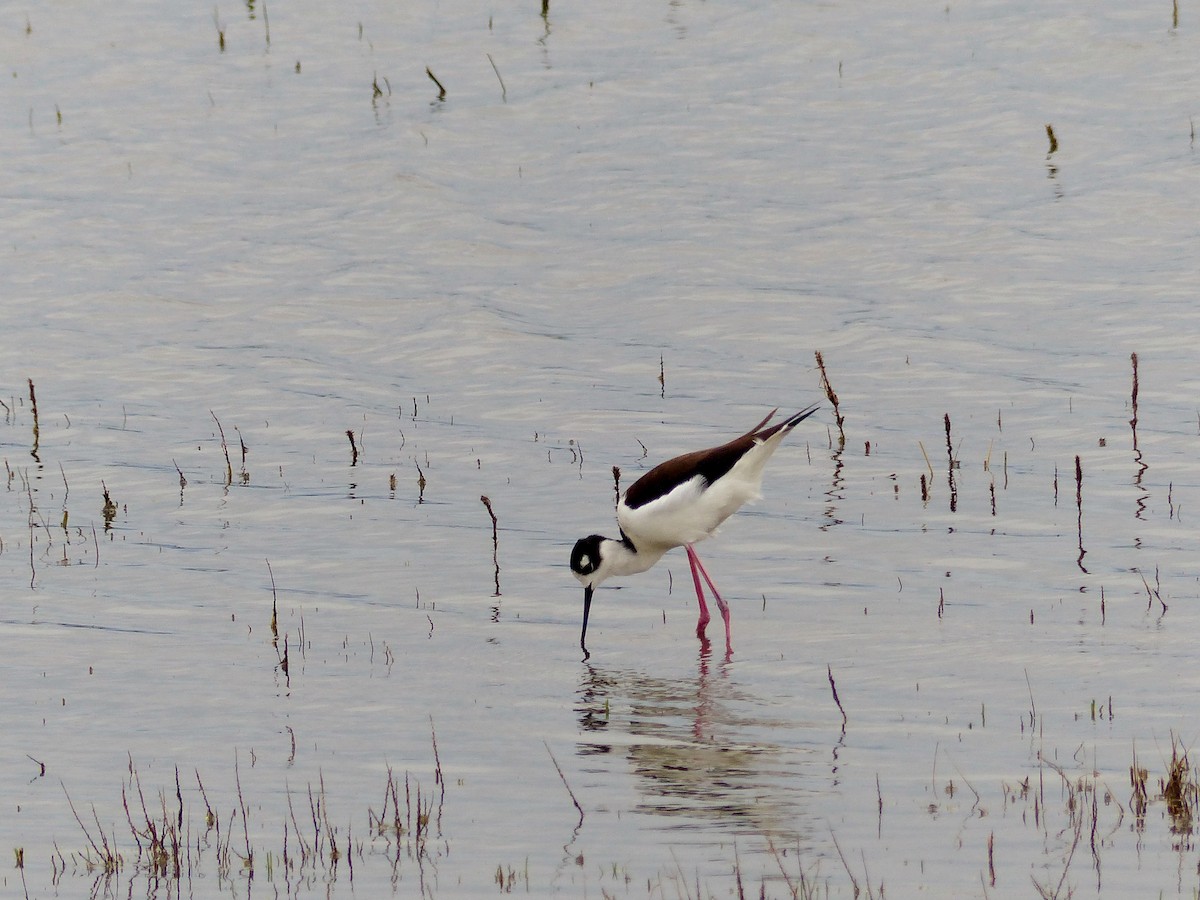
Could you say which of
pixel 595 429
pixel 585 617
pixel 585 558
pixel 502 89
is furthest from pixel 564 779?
pixel 502 89

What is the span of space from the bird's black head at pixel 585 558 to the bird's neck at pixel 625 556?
0.08 meters

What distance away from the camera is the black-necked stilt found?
32.2 ft

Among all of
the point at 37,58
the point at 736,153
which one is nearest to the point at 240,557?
the point at 736,153

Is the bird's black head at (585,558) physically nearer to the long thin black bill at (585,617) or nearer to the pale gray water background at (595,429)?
the long thin black bill at (585,617)

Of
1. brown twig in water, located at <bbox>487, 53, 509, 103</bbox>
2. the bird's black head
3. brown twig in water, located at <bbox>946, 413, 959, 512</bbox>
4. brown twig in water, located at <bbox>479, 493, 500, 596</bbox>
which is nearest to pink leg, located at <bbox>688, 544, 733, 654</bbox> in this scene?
the bird's black head

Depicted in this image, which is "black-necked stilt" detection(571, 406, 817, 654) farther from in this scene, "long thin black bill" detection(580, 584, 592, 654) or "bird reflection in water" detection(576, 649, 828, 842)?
"bird reflection in water" detection(576, 649, 828, 842)

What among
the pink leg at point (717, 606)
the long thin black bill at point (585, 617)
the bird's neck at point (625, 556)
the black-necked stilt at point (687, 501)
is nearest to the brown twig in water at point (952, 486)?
the black-necked stilt at point (687, 501)

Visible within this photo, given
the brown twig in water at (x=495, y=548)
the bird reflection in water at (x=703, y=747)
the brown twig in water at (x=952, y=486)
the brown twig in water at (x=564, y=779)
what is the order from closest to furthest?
the brown twig in water at (x=564, y=779)
the bird reflection in water at (x=703, y=747)
the brown twig in water at (x=495, y=548)
the brown twig in water at (x=952, y=486)

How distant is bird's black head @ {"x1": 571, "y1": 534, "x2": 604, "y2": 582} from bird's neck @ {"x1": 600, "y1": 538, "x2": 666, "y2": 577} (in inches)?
3.1

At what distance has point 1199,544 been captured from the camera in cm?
1021

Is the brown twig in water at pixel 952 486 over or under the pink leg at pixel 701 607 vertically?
over

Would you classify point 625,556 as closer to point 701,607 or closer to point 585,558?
point 585,558

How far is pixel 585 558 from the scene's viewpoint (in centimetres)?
954

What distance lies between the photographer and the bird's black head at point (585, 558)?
375 inches
